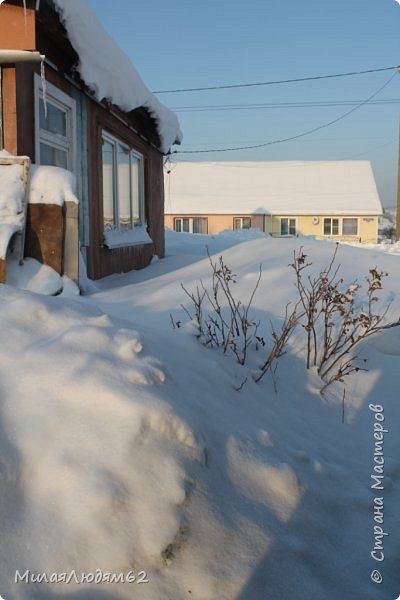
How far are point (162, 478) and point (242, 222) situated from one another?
30.3 metres

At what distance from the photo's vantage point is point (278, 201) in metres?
32.2

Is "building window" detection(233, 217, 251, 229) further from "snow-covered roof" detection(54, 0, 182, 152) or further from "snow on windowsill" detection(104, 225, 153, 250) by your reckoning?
"snow-covered roof" detection(54, 0, 182, 152)

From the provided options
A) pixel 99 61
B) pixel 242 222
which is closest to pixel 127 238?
pixel 99 61

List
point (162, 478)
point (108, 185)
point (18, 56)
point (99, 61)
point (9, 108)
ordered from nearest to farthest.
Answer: point (162, 478)
point (18, 56)
point (9, 108)
point (99, 61)
point (108, 185)

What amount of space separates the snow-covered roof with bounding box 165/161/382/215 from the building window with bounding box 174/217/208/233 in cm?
53

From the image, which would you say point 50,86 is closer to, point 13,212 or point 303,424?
point 13,212

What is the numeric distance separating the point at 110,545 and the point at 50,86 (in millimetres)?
5679

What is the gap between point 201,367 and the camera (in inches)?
116

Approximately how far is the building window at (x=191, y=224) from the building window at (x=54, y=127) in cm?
2485

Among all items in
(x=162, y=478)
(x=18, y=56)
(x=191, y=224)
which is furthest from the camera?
(x=191, y=224)

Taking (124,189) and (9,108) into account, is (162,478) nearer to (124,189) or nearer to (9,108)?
(9,108)

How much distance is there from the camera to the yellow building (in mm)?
31312

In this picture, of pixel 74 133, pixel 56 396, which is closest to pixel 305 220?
pixel 74 133

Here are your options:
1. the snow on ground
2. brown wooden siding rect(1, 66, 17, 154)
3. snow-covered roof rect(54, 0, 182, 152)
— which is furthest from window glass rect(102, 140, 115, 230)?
the snow on ground
